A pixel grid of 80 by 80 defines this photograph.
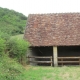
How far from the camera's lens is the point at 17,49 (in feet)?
54.6

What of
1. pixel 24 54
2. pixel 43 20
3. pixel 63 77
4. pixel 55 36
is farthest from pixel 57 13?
pixel 63 77

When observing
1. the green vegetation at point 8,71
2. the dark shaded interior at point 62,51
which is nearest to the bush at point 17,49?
the green vegetation at point 8,71

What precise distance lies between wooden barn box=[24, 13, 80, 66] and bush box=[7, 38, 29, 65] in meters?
1.70

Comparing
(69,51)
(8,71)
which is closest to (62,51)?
(69,51)

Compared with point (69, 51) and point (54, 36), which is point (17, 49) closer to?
point (54, 36)

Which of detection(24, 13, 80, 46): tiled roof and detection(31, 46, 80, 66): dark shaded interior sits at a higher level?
detection(24, 13, 80, 46): tiled roof

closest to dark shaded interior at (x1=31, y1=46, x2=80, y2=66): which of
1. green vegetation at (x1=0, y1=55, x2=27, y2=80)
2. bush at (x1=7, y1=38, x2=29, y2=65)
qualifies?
bush at (x1=7, y1=38, x2=29, y2=65)

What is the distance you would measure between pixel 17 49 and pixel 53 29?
5340 millimetres

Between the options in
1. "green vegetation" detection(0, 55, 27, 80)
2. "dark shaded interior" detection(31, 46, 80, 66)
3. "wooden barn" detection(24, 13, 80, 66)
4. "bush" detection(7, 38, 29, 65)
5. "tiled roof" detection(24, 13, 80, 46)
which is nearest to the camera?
"green vegetation" detection(0, 55, 27, 80)

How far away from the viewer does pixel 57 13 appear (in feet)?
73.6

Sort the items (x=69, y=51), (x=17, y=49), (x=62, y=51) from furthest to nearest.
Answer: (x=62, y=51) < (x=69, y=51) < (x=17, y=49)

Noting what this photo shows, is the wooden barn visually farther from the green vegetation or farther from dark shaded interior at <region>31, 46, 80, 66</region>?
the green vegetation

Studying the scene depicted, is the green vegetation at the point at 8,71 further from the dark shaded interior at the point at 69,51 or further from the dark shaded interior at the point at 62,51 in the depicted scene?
the dark shaded interior at the point at 69,51

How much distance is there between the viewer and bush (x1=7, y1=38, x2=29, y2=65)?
1627cm
